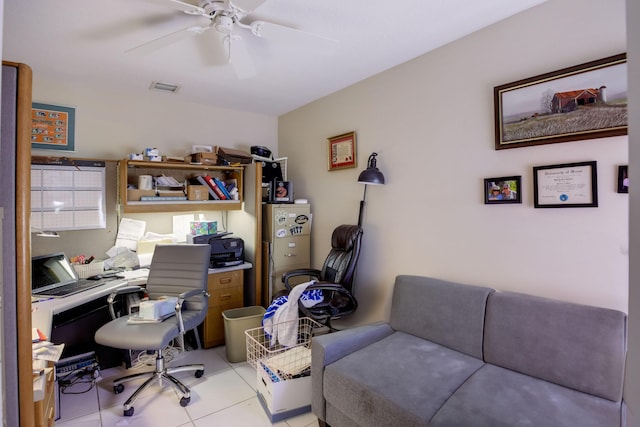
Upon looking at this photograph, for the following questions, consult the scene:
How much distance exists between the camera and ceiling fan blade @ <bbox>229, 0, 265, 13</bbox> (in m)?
1.64

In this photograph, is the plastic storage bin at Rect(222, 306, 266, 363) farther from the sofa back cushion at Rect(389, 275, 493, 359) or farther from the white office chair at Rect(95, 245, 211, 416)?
the sofa back cushion at Rect(389, 275, 493, 359)

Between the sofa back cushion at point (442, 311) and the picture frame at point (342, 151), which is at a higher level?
the picture frame at point (342, 151)

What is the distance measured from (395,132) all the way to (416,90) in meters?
0.36

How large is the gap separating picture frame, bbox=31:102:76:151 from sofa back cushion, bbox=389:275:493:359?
317 centimetres

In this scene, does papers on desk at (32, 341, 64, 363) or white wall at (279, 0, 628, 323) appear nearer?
papers on desk at (32, 341, 64, 363)

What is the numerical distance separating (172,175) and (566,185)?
340 centimetres

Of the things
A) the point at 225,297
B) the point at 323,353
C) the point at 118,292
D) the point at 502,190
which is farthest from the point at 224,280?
the point at 502,190

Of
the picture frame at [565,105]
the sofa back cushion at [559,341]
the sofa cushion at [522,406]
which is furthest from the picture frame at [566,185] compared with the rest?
the sofa cushion at [522,406]

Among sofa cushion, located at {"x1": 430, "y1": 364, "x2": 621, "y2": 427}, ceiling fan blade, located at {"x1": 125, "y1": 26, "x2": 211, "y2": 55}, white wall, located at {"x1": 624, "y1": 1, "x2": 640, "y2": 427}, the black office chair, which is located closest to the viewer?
white wall, located at {"x1": 624, "y1": 1, "x2": 640, "y2": 427}

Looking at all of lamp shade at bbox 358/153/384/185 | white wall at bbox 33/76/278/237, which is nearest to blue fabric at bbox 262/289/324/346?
lamp shade at bbox 358/153/384/185

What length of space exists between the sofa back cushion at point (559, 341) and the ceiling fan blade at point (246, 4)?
2.09 meters

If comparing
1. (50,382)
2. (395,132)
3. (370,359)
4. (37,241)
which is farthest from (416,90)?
(37,241)

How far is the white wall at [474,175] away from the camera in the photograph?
69.5 inches

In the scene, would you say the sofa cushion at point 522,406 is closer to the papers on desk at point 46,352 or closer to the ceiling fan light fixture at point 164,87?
the papers on desk at point 46,352
